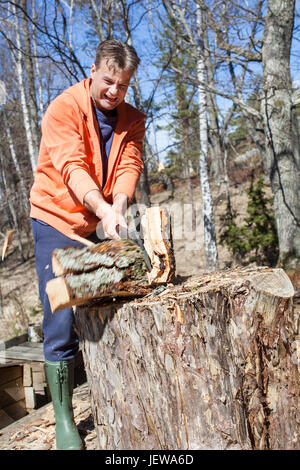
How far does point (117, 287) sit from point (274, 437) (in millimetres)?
908

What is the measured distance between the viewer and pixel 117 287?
164 cm

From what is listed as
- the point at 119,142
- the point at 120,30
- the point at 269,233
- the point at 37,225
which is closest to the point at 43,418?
the point at 37,225

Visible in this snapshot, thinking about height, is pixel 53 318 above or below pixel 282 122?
below

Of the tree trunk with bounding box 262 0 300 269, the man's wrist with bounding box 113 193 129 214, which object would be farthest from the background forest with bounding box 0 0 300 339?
the man's wrist with bounding box 113 193 129 214

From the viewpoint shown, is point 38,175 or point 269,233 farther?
point 269,233

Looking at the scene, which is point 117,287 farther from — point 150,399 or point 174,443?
point 174,443

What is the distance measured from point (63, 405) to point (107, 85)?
1778 millimetres

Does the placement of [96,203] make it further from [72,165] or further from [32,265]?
[32,265]

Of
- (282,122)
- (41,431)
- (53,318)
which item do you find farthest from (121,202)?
(282,122)

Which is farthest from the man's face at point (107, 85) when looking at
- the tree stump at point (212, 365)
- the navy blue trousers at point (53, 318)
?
the tree stump at point (212, 365)

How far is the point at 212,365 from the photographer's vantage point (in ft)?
5.09

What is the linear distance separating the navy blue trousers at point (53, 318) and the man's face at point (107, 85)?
785 millimetres

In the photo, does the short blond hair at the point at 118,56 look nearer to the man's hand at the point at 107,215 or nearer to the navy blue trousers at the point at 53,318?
the man's hand at the point at 107,215

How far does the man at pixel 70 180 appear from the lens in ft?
6.70
